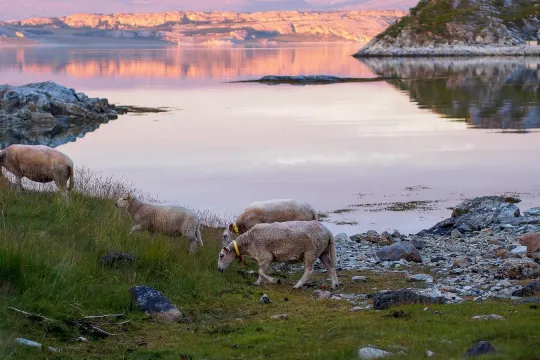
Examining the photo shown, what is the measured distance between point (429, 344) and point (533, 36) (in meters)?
202

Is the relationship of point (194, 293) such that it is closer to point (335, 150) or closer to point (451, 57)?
point (335, 150)

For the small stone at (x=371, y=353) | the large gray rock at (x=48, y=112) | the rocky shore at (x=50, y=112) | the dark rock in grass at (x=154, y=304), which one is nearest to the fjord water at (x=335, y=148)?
the rocky shore at (x=50, y=112)

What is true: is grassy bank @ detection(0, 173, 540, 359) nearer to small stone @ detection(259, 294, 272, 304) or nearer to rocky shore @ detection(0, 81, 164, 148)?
small stone @ detection(259, 294, 272, 304)

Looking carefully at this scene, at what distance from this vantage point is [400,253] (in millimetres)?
20359

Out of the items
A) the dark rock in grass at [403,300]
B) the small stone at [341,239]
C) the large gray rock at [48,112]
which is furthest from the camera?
the large gray rock at [48,112]

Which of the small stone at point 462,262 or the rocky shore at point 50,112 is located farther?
the rocky shore at point 50,112

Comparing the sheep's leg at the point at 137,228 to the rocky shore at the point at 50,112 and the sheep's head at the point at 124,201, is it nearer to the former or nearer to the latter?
the sheep's head at the point at 124,201

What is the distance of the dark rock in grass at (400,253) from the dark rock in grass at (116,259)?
6.94 meters

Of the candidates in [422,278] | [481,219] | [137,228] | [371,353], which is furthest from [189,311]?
[481,219]

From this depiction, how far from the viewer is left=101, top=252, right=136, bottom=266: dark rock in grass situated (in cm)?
1574

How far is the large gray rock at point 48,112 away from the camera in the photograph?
192 feet

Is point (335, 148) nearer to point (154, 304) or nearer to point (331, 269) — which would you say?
point (331, 269)

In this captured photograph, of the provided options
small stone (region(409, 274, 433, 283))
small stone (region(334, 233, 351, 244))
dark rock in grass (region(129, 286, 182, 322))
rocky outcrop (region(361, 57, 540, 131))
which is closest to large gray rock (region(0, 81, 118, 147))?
rocky outcrop (region(361, 57, 540, 131))

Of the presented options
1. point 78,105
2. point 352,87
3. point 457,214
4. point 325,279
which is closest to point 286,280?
point 325,279
